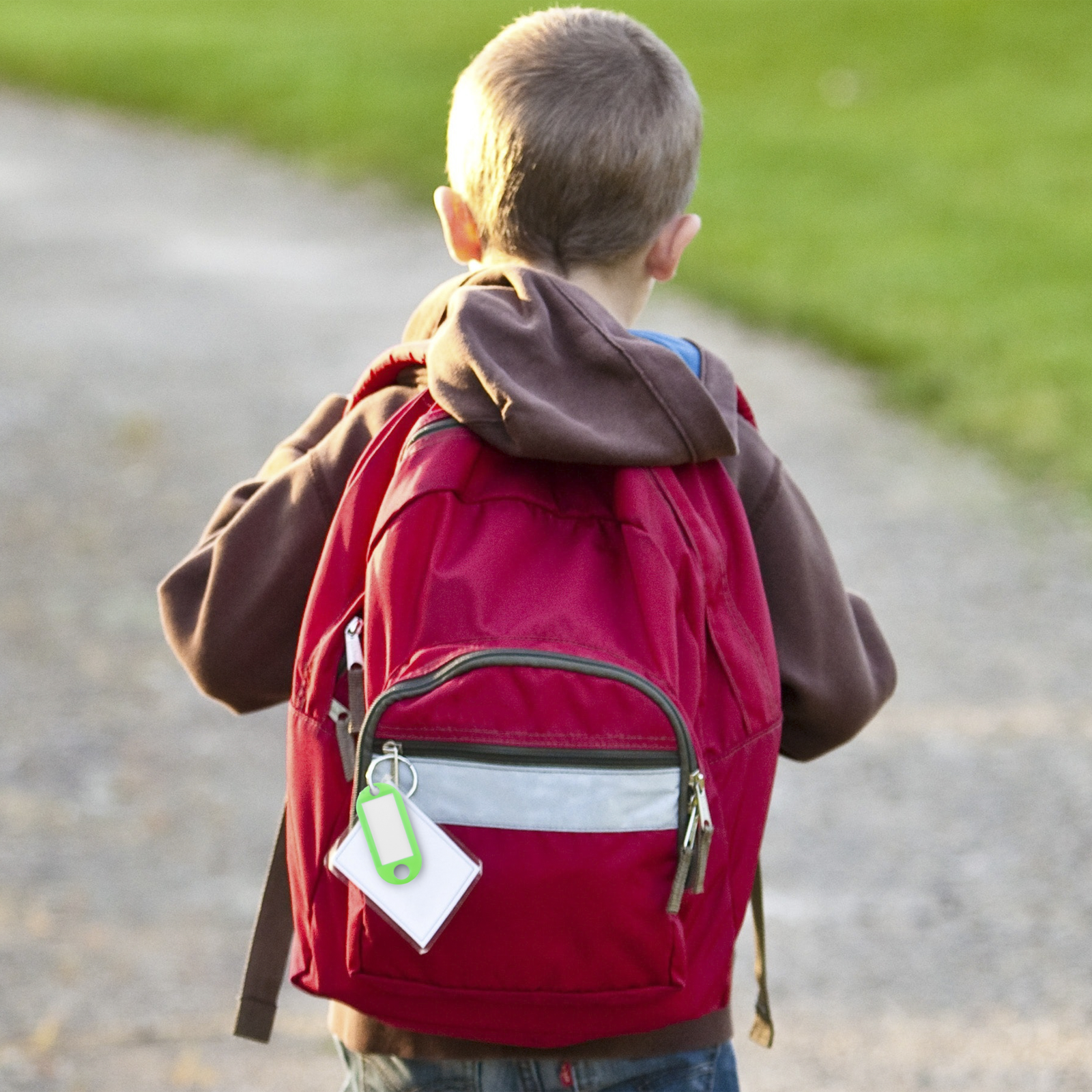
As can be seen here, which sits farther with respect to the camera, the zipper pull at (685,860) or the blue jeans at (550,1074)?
the blue jeans at (550,1074)

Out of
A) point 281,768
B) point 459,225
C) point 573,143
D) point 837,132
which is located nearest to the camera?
point 573,143

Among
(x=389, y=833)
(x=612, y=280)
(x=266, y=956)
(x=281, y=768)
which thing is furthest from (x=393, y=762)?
(x=281, y=768)

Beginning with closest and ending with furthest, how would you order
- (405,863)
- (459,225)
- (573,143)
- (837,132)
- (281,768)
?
1. (405,863)
2. (573,143)
3. (459,225)
4. (281,768)
5. (837,132)

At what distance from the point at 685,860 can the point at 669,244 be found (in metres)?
0.63

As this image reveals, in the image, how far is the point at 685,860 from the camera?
146 cm

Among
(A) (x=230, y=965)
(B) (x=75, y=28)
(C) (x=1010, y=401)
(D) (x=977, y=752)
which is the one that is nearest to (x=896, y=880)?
(D) (x=977, y=752)

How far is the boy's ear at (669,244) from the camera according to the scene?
1.65m

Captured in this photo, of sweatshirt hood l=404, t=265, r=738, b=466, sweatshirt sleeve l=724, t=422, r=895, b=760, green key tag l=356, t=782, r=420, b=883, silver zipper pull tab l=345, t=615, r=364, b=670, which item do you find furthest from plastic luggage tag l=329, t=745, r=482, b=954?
sweatshirt sleeve l=724, t=422, r=895, b=760

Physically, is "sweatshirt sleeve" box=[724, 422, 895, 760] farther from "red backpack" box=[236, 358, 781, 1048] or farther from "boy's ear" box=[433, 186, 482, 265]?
"boy's ear" box=[433, 186, 482, 265]

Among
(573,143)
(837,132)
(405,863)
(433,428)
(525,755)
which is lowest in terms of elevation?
(837,132)

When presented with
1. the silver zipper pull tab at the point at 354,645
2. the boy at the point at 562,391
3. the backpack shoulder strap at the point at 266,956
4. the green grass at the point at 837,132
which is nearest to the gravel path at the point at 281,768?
the green grass at the point at 837,132

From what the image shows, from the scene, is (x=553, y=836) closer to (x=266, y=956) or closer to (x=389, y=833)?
(x=389, y=833)

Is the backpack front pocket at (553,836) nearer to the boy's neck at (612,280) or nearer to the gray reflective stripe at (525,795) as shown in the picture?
the gray reflective stripe at (525,795)

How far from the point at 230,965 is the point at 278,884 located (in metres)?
1.41
